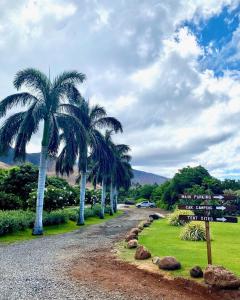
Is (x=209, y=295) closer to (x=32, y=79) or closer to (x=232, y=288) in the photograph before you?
(x=232, y=288)

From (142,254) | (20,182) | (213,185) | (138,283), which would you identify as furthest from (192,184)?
(138,283)

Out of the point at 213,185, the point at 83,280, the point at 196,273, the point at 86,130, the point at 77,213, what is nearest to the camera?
the point at 196,273

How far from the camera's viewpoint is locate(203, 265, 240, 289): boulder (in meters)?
7.43

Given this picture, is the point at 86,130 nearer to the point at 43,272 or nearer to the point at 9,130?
the point at 9,130

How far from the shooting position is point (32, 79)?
835 inches

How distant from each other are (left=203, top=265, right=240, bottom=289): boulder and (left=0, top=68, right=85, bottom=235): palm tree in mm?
14365

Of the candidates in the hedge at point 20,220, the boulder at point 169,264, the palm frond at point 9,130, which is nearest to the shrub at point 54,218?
the hedge at point 20,220

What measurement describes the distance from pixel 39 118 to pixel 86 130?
3.94 m

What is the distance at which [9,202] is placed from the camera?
2898cm

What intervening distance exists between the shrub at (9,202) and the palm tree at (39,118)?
8.81 meters

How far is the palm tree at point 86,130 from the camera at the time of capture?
74.5ft

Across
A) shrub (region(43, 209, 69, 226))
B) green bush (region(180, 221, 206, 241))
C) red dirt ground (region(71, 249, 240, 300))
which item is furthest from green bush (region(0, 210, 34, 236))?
green bush (region(180, 221, 206, 241))

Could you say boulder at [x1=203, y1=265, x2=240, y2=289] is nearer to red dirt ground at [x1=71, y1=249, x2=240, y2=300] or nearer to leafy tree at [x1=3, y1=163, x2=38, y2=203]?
red dirt ground at [x1=71, y1=249, x2=240, y2=300]

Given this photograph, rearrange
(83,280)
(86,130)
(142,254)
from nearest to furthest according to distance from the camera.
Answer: (83,280) < (142,254) < (86,130)
